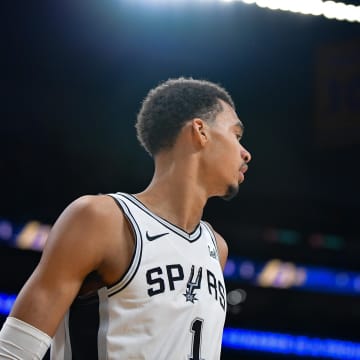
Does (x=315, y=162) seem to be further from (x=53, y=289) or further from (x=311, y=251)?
(x=53, y=289)

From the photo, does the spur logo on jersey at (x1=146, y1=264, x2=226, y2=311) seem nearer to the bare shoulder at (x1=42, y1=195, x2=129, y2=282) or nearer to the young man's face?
the bare shoulder at (x1=42, y1=195, x2=129, y2=282)

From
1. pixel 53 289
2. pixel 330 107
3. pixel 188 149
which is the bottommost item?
pixel 53 289

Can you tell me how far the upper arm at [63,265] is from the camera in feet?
5.80

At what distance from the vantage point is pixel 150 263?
6.33 feet

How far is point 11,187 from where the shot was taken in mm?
8641

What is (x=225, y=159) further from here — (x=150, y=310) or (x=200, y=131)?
(x=150, y=310)

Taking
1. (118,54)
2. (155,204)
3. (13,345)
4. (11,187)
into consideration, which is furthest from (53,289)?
(11,187)

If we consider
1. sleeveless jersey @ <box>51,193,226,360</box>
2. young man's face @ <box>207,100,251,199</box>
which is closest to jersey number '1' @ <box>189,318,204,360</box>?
sleeveless jersey @ <box>51,193,226,360</box>

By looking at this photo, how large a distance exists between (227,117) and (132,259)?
574 millimetres

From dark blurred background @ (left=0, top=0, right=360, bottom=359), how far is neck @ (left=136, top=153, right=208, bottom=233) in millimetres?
3758

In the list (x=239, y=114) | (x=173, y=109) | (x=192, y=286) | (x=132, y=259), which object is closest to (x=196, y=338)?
(x=192, y=286)

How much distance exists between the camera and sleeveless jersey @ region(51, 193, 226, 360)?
1.86 metres

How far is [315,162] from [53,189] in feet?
10.4

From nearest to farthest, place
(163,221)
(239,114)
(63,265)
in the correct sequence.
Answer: (63,265) < (163,221) < (239,114)
